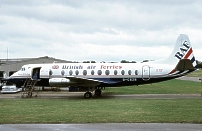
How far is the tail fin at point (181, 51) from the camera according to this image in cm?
2806

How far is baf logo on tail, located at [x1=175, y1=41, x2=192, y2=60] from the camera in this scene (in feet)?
92.3

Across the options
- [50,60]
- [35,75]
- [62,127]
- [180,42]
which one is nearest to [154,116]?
[62,127]

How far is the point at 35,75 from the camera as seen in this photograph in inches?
1167

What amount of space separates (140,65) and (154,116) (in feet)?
44.8

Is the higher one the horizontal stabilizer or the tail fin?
the tail fin

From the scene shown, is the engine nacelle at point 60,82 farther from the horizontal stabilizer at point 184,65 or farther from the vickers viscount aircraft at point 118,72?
the horizontal stabilizer at point 184,65

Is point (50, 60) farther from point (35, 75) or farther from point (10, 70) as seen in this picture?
point (35, 75)

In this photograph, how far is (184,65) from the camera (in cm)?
2595

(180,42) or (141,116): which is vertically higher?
(180,42)

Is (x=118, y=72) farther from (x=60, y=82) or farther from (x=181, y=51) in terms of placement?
(x=181, y=51)

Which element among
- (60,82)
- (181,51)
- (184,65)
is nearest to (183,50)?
(181,51)

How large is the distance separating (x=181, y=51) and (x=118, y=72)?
578cm

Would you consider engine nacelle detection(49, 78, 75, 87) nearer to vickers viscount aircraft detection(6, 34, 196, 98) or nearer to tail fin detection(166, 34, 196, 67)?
vickers viscount aircraft detection(6, 34, 196, 98)

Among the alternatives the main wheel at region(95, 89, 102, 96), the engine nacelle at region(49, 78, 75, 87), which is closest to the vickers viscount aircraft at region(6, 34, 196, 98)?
the engine nacelle at region(49, 78, 75, 87)
